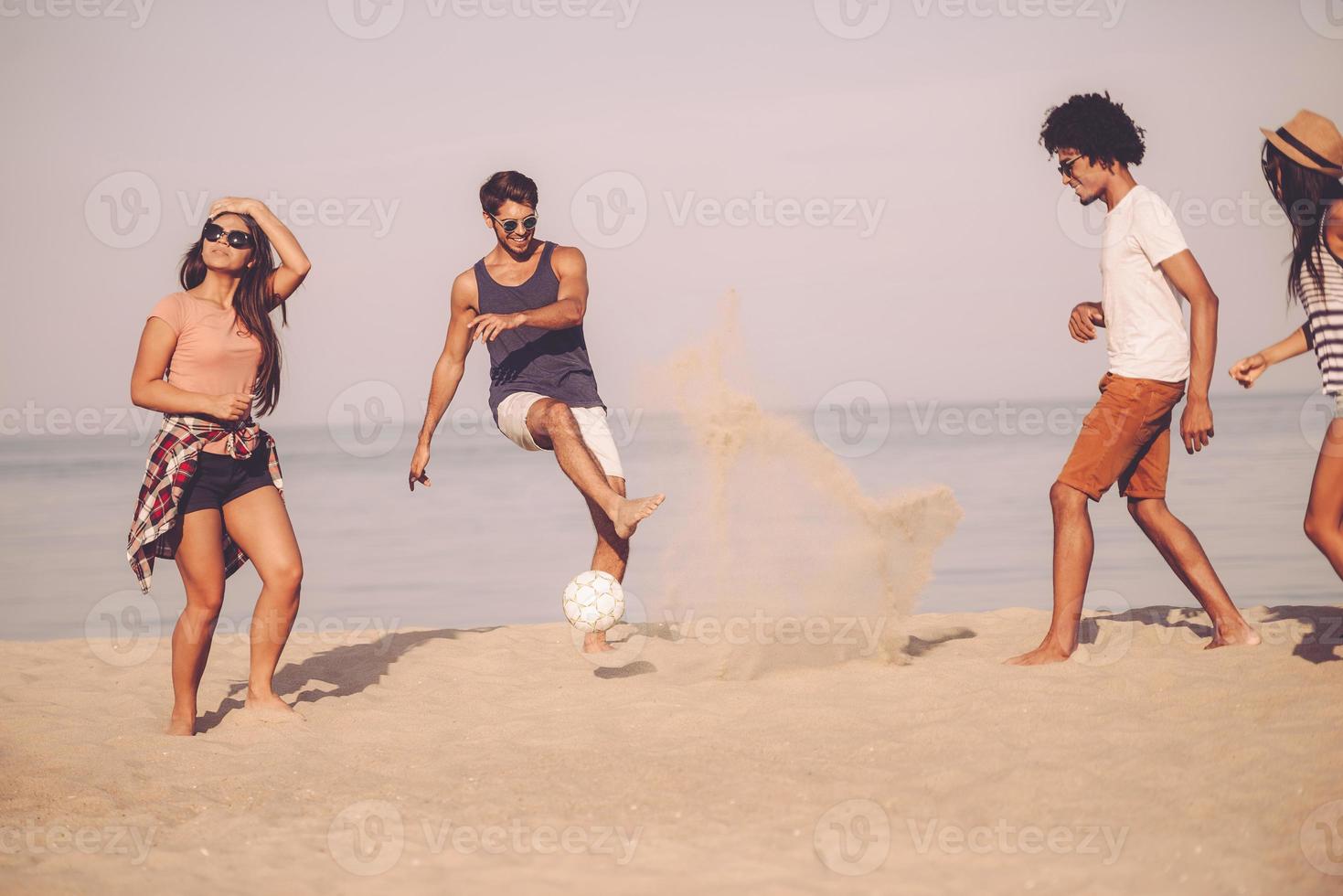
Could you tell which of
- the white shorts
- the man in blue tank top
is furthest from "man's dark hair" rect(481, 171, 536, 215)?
the white shorts

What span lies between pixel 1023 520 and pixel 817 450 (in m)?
7.81

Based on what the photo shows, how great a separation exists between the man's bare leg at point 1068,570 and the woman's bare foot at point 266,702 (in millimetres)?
3321

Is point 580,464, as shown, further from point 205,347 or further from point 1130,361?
point 1130,361

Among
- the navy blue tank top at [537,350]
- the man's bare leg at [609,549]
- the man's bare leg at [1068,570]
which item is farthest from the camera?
the man's bare leg at [609,549]

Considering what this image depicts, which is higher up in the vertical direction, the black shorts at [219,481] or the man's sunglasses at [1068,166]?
the man's sunglasses at [1068,166]

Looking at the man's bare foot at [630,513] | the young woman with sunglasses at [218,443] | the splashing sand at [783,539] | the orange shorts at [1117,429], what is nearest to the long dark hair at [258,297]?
the young woman with sunglasses at [218,443]

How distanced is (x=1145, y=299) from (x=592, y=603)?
2.96 metres

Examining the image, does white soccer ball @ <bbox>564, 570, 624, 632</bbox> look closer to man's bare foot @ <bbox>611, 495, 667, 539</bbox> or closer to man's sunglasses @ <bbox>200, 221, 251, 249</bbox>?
man's bare foot @ <bbox>611, 495, 667, 539</bbox>

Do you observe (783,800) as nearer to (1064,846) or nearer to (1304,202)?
(1064,846)

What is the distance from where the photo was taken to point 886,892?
3158 millimetres

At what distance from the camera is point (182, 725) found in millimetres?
5188

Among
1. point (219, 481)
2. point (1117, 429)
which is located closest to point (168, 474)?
point (219, 481)

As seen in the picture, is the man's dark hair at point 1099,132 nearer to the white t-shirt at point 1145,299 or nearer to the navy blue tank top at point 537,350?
the white t-shirt at point 1145,299

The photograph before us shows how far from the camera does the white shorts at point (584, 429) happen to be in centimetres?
643
